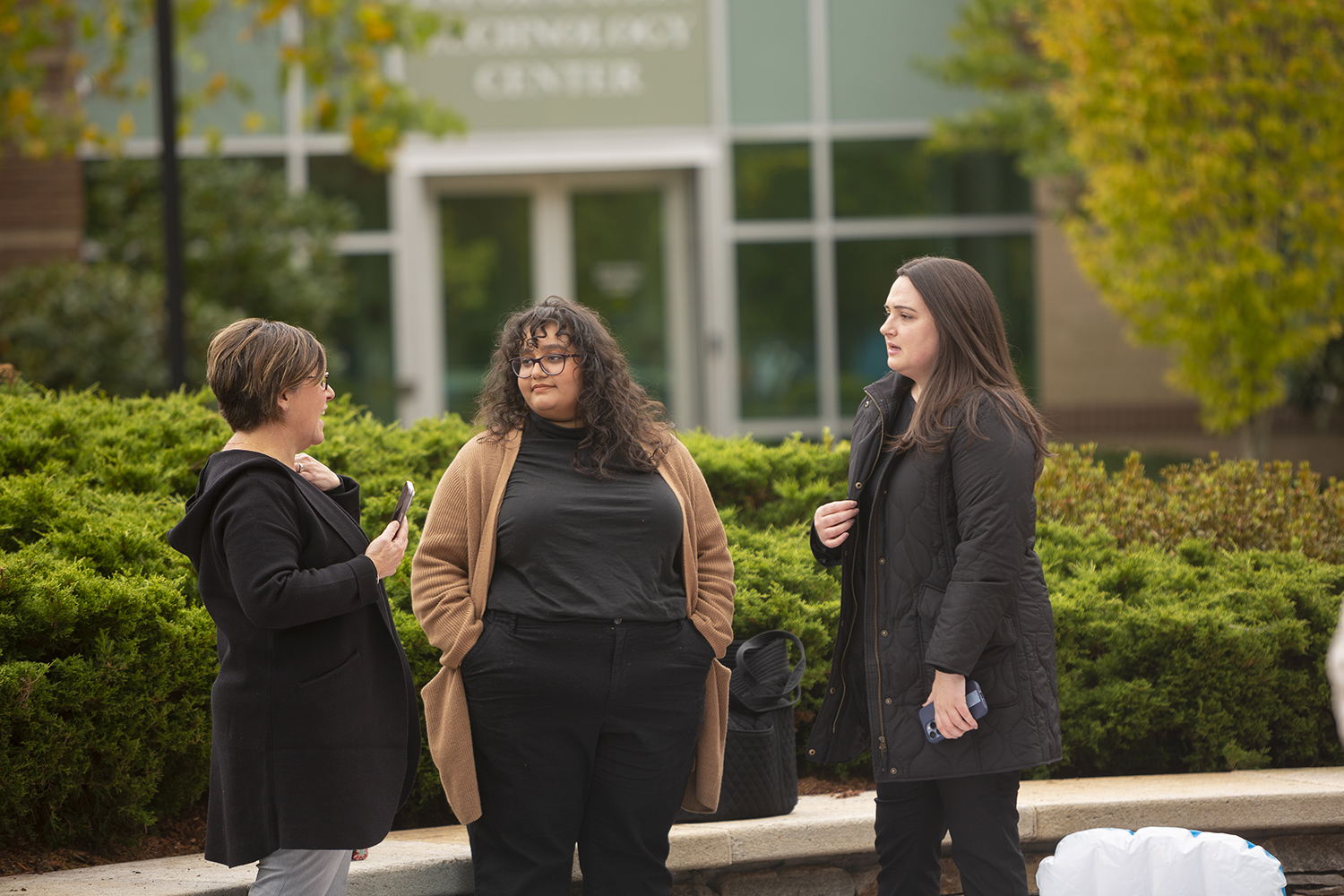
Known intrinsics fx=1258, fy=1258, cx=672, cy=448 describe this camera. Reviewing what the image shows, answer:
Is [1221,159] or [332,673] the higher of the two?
[1221,159]

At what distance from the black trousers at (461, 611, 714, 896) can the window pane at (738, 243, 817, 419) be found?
10024 millimetres

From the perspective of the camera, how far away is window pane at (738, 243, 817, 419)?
13.0m

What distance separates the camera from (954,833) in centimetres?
304

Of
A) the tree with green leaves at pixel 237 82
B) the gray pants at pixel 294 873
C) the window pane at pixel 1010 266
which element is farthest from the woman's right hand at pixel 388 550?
the window pane at pixel 1010 266

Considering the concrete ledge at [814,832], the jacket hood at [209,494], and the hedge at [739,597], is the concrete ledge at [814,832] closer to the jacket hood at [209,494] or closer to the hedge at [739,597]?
the hedge at [739,597]

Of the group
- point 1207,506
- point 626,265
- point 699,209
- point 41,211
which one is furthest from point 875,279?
point 41,211

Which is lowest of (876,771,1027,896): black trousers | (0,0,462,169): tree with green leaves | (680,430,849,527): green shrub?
(876,771,1027,896): black trousers

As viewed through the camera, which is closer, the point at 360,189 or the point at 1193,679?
the point at 1193,679

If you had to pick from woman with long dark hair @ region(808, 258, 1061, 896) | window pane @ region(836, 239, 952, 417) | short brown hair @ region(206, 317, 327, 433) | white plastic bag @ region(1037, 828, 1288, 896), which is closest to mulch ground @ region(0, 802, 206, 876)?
short brown hair @ region(206, 317, 327, 433)

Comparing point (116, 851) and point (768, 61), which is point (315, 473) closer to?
point (116, 851)

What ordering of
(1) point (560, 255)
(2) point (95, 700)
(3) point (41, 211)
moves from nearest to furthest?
(2) point (95, 700)
(3) point (41, 211)
(1) point (560, 255)

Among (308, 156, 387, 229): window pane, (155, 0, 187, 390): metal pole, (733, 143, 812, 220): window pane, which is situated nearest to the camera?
(155, 0, 187, 390): metal pole

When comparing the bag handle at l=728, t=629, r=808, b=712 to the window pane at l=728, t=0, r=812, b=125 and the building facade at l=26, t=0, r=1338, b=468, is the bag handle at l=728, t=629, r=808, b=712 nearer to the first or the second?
the building facade at l=26, t=0, r=1338, b=468

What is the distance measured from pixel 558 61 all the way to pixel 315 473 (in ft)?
33.4
